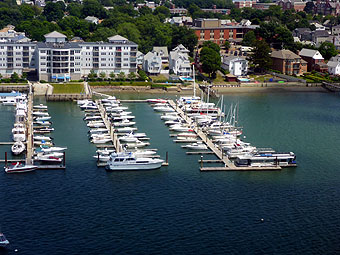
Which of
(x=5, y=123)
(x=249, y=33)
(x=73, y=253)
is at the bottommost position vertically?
(x=73, y=253)

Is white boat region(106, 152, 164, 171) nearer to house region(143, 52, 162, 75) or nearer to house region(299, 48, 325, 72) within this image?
house region(143, 52, 162, 75)

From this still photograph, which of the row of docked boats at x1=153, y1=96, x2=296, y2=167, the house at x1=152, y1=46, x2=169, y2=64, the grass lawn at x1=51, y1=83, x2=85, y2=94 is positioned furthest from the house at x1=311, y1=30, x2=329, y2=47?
the grass lawn at x1=51, y1=83, x2=85, y2=94

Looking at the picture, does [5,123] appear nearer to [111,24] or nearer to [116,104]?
[116,104]

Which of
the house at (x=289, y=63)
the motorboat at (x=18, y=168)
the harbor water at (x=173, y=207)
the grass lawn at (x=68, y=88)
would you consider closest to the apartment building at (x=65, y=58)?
the grass lawn at (x=68, y=88)

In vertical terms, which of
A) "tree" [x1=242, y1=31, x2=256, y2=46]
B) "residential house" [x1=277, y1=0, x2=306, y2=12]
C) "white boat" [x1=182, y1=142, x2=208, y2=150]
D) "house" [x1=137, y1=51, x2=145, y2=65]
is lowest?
"white boat" [x1=182, y1=142, x2=208, y2=150]

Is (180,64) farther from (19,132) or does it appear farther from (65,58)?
(19,132)

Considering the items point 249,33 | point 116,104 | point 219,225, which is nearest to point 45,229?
point 219,225

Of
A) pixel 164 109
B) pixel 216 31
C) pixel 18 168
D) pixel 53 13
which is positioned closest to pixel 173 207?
pixel 18 168
